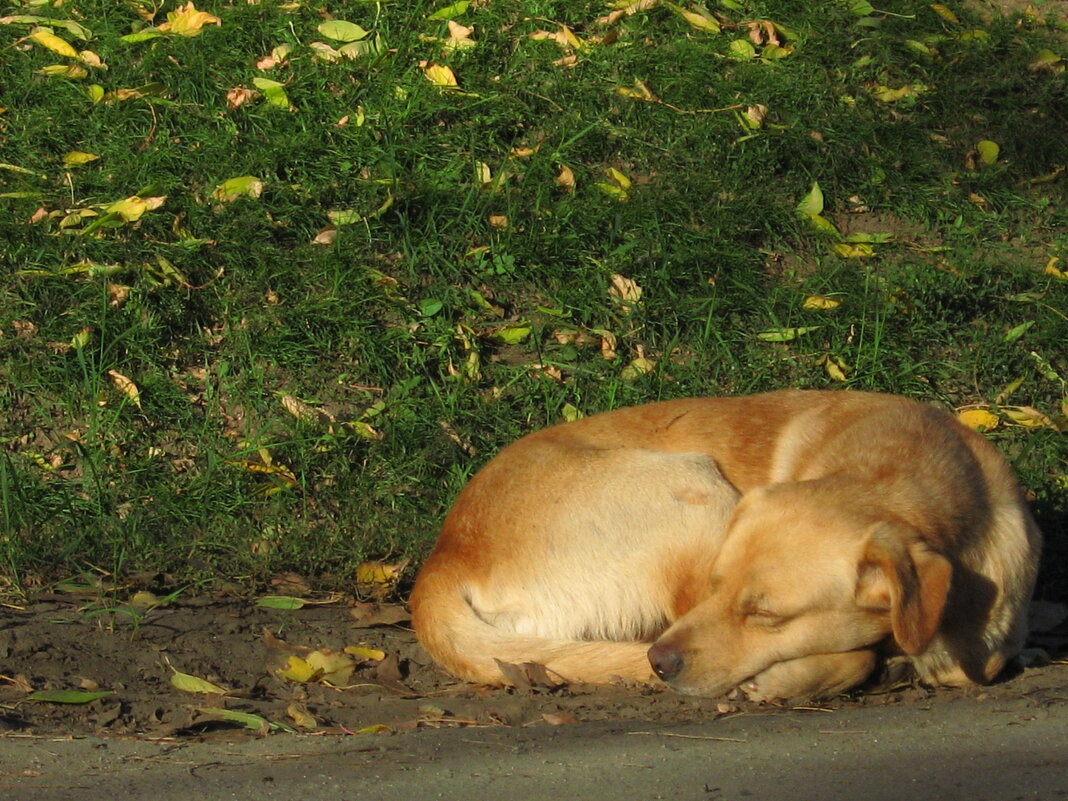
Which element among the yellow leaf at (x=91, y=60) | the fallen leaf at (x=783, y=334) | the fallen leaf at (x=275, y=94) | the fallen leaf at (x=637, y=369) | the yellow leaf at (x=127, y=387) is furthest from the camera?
the yellow leaf at (x=91, y=60)

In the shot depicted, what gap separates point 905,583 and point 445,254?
326 centimetres

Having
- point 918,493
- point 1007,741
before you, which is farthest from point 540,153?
point 1007,741

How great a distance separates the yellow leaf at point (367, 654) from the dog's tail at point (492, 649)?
207mm

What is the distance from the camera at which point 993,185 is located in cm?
670

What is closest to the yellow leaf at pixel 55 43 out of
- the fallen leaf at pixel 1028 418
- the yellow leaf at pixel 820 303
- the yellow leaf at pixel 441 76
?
the yellow leaf at pixel 441 76

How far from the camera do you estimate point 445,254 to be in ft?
19.6

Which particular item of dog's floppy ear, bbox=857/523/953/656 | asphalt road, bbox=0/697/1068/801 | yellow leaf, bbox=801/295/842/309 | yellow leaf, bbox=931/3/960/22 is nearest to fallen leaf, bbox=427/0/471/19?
yellow leaf, bbox=801/295/842/309

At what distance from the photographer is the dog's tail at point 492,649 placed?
12.0ft

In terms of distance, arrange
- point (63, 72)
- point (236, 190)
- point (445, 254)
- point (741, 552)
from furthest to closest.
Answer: point (63, 72) < point (236, 190) < point (445, 254) < point (741, 552)

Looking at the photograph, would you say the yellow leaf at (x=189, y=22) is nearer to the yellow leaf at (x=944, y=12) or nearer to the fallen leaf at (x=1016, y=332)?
the yellow leaf at (x=944, y=12)

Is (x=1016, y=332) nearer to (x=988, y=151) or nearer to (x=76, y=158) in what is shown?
(x=988, y=151)

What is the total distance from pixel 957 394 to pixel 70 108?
4.79 m

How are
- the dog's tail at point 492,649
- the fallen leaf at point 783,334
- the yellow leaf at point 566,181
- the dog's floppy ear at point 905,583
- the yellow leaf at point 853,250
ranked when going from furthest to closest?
the yellow leaf at point 566,181 < the yellow leaf at point 853,250 < the fallen leaf at point 783,334 < the dog's tail at point 492,649 < the dog's floppy ear at point 905,583

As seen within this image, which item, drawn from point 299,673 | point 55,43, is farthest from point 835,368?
point 55,43
